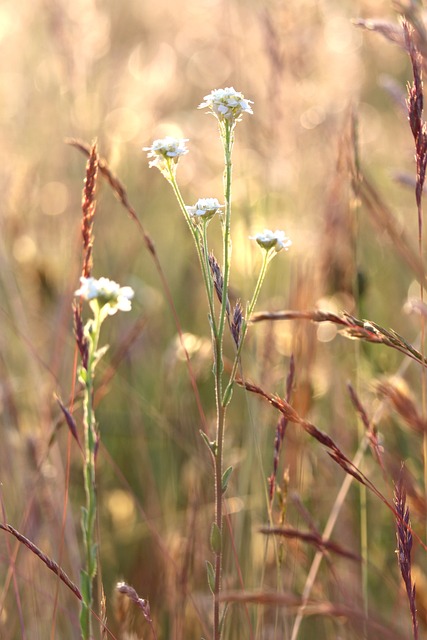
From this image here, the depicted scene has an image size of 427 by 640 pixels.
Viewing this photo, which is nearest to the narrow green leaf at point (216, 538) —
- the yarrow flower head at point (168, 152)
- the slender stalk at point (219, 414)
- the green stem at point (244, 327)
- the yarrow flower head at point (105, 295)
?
the slender stalk at point (219, 414)

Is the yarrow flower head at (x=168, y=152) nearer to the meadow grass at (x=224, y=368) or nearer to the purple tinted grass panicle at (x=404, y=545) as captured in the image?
Answer: the meadow grass at (x=224, y=368)

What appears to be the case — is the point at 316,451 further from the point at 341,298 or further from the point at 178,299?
the point at 178,299

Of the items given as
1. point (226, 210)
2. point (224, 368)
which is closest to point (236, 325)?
point (226, 210)

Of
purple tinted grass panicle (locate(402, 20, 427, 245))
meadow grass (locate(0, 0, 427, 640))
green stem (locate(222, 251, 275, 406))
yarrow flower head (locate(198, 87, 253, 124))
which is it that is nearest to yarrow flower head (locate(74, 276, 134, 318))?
meadow grass (locate(0, 0, 427, 640))

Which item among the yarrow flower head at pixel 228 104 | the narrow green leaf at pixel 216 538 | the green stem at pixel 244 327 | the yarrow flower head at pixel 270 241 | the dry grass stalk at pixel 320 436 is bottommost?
the narrow green leaf at pixel 216 538

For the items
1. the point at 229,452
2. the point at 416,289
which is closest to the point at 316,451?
the point at 229,452

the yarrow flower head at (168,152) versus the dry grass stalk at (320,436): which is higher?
the yarrow flower head at (168,152)

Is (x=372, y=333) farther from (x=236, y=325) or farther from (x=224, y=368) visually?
(x=224, y=368)
